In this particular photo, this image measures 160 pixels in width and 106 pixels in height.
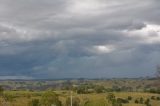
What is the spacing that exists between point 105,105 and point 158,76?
1174 inches

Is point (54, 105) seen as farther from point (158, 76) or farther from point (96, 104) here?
point (158, 76)

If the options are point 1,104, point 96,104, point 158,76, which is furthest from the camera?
point 96,104

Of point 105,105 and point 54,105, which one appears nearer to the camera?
point 105,105

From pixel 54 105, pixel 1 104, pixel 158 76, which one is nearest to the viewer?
pixel 1 104

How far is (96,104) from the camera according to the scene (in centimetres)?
17375

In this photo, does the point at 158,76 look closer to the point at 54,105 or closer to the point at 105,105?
the point at 105,105

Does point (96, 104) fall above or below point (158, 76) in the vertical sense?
below

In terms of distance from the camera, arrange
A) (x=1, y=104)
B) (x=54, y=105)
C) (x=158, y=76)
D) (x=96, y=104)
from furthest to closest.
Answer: (x=54, y=105), (x=96, y=104), (x=158, y=76), (x=1, y=104)

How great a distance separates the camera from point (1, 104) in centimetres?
8612

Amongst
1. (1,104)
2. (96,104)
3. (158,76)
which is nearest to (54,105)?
(96,104)

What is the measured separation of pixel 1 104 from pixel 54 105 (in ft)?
376

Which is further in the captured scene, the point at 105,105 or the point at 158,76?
the point at 105,105

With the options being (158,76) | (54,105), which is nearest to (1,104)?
(158,76)

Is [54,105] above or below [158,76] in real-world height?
below
